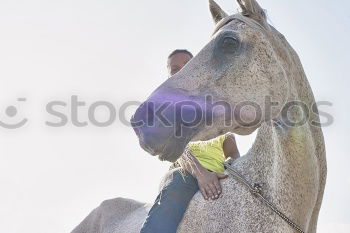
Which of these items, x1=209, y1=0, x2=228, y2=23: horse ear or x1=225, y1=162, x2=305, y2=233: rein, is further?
x1=209, y1=0, x2=228, y2=23: horse ear

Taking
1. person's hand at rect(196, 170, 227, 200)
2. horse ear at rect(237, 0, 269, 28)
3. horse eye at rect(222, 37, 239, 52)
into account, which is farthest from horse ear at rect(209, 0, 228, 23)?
person's hand at rect(196, 170, 227, 200)

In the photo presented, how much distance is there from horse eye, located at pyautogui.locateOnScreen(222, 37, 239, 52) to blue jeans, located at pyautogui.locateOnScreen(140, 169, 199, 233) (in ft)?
4.34

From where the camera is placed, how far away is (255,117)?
148 inches

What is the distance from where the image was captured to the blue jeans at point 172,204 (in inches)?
163

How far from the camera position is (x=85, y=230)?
7.69m

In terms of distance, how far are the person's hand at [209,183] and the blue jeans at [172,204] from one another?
0.45 feet

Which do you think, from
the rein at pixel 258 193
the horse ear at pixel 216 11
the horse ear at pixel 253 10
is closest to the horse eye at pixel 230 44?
the horse ear at pixel 253 10

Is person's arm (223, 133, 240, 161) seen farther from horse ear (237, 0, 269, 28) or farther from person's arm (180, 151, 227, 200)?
horse ear (237, 0, 269, 28)

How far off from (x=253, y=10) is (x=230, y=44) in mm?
566

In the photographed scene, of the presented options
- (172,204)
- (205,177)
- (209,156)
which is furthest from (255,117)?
(172,204)

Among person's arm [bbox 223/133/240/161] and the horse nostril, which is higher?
the horse nostril

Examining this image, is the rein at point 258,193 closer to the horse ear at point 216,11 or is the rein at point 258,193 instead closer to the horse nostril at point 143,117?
the horse nostril at point 143,117

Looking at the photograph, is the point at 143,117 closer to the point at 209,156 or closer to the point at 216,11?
the point at 209,156

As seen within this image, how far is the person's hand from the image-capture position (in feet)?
13.5
